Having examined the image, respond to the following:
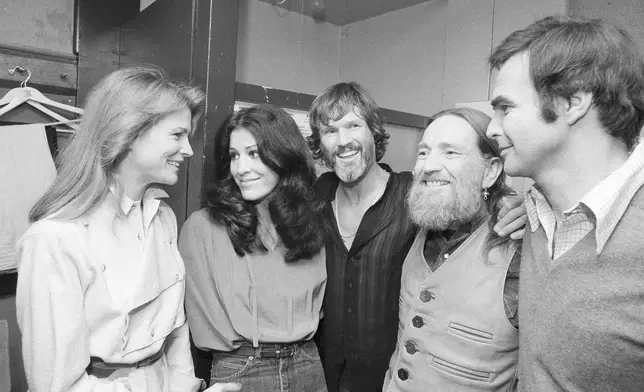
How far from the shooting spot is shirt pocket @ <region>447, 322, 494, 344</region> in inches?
53.4

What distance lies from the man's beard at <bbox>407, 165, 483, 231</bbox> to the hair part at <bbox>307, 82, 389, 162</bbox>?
0.60 metres

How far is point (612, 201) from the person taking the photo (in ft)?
3.55

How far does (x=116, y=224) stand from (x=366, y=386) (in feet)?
3.58

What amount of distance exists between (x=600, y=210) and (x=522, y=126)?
274 mm

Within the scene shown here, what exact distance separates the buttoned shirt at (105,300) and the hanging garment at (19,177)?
0.76 m

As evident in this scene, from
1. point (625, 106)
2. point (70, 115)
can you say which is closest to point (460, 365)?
point (625, 106)

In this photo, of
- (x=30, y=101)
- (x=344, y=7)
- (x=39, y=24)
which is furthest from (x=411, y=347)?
(x=344, y=7)

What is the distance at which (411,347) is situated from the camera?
1.47 m

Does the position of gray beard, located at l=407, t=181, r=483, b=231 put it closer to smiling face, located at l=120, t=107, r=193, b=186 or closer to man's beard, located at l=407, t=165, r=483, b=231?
man's beard, located at l=407, t=165, r=483, b=231

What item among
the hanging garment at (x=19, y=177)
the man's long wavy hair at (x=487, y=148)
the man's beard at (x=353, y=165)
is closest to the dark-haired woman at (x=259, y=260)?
the man's beard at (x=353, y=165)

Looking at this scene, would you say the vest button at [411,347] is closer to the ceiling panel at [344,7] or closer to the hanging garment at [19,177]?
the hanging garment at [19,177]

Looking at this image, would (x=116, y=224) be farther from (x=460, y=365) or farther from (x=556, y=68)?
(x=556, y=68)

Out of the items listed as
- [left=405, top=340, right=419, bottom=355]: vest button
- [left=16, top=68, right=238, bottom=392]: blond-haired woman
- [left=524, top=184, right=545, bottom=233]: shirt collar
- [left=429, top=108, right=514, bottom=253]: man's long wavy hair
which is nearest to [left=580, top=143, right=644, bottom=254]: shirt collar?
[left=524, top=184, right=545, bottom=233]: shirt collar

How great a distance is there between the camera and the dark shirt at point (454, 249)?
4.47 ft
